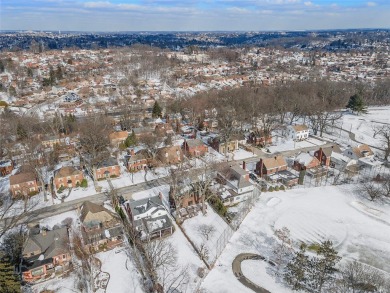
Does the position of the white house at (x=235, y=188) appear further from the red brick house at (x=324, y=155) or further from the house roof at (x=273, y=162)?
the red brick house at (x=324, y=155)

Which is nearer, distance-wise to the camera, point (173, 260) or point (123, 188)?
point (173, 260)

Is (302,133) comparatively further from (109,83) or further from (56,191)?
(109,83)

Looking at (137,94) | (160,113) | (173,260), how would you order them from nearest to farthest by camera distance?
(173,260) < (160,113) < (137,94)

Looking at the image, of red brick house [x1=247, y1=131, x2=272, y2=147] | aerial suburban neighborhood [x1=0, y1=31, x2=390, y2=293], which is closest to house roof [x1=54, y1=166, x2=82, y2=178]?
aerial suburban neighborhood [x1=0, y1=31, x2=390, y2=293]

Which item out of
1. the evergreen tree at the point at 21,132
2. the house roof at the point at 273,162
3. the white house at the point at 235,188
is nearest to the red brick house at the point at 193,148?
the white house at the point at 235,188

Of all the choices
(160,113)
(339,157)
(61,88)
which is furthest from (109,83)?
(339,157)

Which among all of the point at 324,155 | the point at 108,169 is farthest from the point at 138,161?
the point at 324,155
